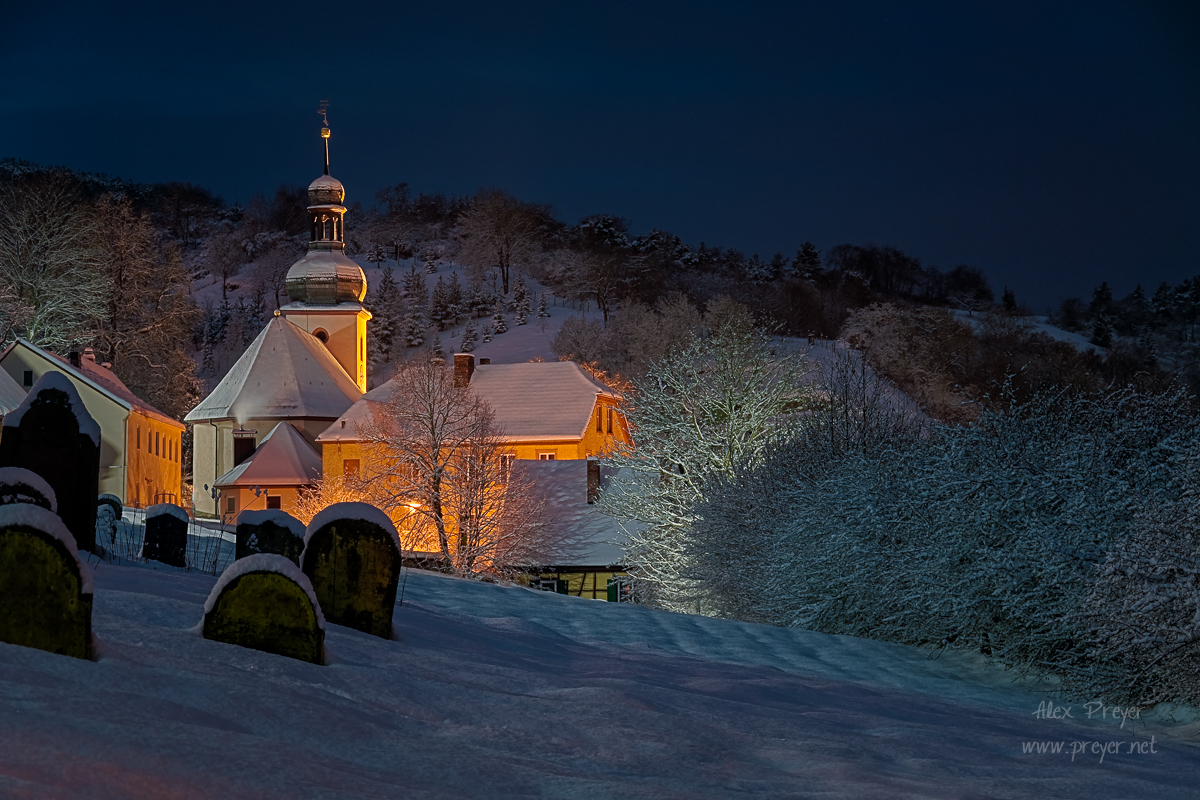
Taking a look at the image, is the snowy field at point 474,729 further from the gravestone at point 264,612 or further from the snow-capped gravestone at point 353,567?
the snow-capped gravestone at point 353,567

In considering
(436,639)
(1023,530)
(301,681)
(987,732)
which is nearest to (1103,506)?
(1023,530)

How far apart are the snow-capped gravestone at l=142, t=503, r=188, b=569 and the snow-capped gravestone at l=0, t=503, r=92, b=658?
671cm

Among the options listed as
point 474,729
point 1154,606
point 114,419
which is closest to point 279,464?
point 114,419

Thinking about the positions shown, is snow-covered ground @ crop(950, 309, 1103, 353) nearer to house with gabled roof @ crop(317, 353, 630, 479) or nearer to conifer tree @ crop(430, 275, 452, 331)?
house with gabled roof @ crop(317, 353, 630, 479)

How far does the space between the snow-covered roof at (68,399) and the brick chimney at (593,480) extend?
3042cm

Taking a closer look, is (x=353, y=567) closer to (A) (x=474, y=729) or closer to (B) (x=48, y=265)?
(A) (x=474, y=729)

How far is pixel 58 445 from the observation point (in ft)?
28.8

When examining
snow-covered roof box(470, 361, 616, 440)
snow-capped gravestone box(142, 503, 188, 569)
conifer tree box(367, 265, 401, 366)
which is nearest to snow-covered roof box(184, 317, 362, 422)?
snow-covered roof box(470, 361, 616, 440)

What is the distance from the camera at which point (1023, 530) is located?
1173 cm

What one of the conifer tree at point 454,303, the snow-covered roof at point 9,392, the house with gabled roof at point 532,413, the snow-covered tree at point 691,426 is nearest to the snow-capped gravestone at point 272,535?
the snow-covered tree at point 691,426

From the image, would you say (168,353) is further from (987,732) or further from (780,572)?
(987,732)

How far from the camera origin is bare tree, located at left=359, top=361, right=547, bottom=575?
36906 mm

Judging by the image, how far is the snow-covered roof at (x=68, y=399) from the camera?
28.7 feet

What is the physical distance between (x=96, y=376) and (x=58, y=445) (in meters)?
41.4
